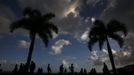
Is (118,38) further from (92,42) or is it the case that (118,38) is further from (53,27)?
(53,27)

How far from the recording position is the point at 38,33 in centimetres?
2322

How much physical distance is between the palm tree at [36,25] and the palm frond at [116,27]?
7.95 metres

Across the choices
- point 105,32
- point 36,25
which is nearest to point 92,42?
point 105,32

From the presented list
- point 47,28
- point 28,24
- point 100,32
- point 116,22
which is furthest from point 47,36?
point 116,22

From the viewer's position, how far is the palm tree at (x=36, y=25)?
22.3 metres

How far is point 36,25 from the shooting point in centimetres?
2261

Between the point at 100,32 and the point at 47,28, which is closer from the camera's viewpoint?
the point at 47,28

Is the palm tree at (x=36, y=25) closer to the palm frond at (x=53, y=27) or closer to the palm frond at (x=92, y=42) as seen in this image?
the palm frond at (x=53, y=27)

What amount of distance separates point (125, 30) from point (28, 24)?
13.5 meters

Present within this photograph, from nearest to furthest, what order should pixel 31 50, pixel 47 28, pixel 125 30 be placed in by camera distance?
pixel 31 50
pixel 47 28
pixel 125 30

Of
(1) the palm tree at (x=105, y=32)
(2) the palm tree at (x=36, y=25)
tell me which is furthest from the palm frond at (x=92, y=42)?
(2) the palm tree at (x=36, y=25)

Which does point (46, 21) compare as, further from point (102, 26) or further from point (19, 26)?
point (102, 26)

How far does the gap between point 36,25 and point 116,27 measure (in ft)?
37.2

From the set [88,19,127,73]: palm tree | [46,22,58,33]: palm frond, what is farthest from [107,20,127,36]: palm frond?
[46,22,58,33]: palm frond
